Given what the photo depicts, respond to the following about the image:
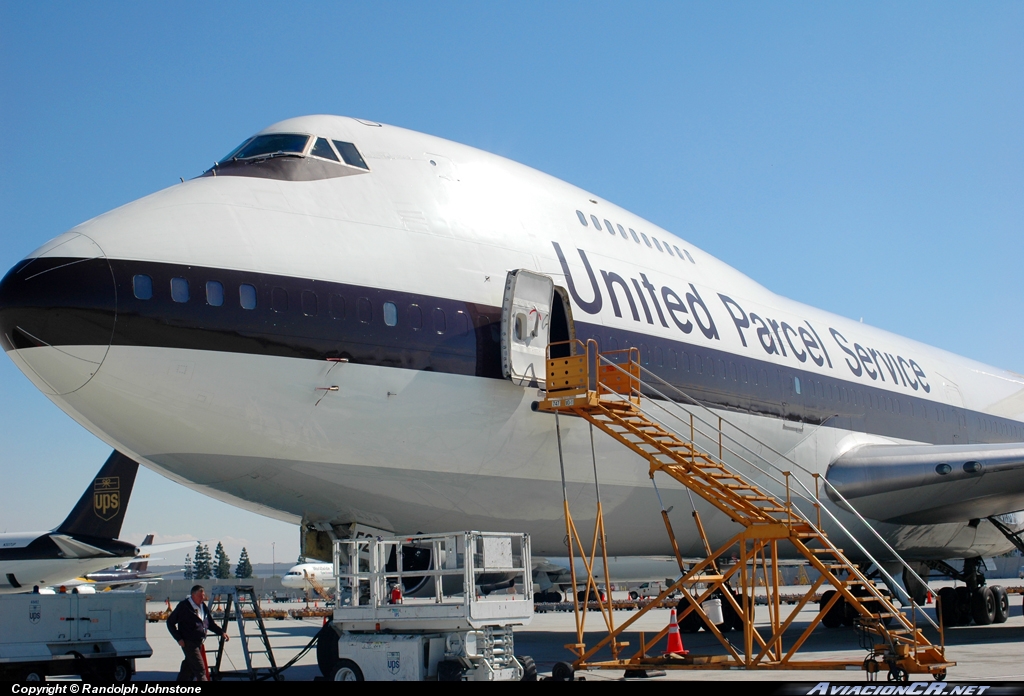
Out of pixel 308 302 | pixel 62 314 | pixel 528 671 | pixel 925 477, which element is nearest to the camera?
pixel 62 314

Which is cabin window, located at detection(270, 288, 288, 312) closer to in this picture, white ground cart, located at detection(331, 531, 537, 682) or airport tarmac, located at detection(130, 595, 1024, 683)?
white ground cart, located at detection(331, 531, 537, 682)

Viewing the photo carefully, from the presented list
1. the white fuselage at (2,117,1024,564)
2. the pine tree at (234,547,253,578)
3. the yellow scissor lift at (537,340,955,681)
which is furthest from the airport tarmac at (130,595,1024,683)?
the pine tree at (234,547,253,578)

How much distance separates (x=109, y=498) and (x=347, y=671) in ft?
78.9

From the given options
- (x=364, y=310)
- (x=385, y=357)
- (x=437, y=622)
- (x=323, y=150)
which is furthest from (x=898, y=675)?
(x=323, y=150)

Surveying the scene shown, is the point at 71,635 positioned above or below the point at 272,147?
below

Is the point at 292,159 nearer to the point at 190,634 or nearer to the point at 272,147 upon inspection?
the point at 272,147

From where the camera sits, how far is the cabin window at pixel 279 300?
10.1 m

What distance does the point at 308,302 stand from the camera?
1023 centimetres

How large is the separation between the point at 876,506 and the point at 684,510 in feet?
15.1

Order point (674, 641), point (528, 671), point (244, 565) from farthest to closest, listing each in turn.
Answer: point (244, 565), point (674, 641), point (528, 671)

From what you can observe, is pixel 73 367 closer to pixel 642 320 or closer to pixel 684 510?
pixel 642 320

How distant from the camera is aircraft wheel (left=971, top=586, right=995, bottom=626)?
2164 cm

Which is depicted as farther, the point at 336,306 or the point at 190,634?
the point at 190,634

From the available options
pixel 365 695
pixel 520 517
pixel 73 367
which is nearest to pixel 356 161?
pixel 73 367
